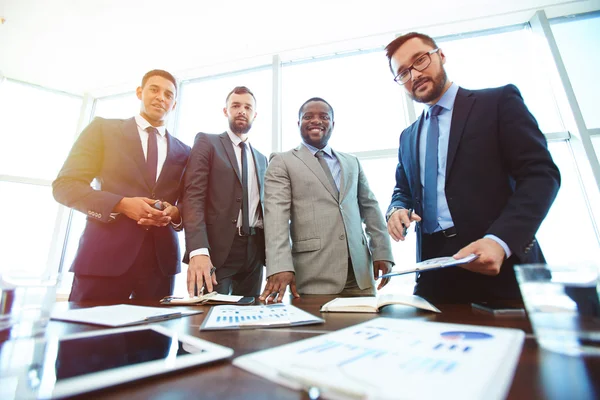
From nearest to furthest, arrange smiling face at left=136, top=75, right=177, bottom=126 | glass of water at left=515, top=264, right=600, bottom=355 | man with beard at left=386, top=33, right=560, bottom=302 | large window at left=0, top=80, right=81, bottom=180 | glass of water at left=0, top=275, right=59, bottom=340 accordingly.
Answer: glass of water at left=515, top=264, right=600, bottom=355 < glass of water at left=0, top=275, right=59, bottom=340 < man with beard at left=386, top=33, right=560, bottom=302 < smiling face at left=136, top=75, right=177, bottom=126 < large window at left=0, top=80, right=81, bottom=180

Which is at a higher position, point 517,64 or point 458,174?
point 517,64

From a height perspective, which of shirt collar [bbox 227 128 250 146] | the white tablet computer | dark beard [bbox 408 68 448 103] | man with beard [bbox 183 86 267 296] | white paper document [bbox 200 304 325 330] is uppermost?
shirt collar [bbox 227 128 250 146]

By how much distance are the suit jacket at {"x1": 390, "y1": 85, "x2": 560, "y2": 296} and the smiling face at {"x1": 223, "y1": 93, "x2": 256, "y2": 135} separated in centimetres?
142

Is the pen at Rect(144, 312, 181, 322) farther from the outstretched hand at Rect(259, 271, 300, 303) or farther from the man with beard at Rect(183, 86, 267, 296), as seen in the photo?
the man with beard at Rect(183, 86, 267, 296)

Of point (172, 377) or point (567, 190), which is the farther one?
point (567, 190)

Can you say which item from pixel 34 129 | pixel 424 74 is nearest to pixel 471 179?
pixel 424 74

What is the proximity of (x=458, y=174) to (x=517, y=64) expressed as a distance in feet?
12.5

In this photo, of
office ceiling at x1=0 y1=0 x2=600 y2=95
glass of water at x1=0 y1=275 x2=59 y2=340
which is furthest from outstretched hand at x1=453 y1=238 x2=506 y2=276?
office ceiling at x1=0 y1=0 x2=600 y2=95

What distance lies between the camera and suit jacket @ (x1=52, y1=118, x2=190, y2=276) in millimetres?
1351

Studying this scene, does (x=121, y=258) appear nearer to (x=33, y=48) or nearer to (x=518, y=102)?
(x=518, y=102)

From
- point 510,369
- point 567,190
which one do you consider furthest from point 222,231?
point 567,190

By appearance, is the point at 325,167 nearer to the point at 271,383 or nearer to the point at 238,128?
the point at 238,128

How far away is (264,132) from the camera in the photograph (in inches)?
156

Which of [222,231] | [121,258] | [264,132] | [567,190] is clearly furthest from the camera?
[264,132]
